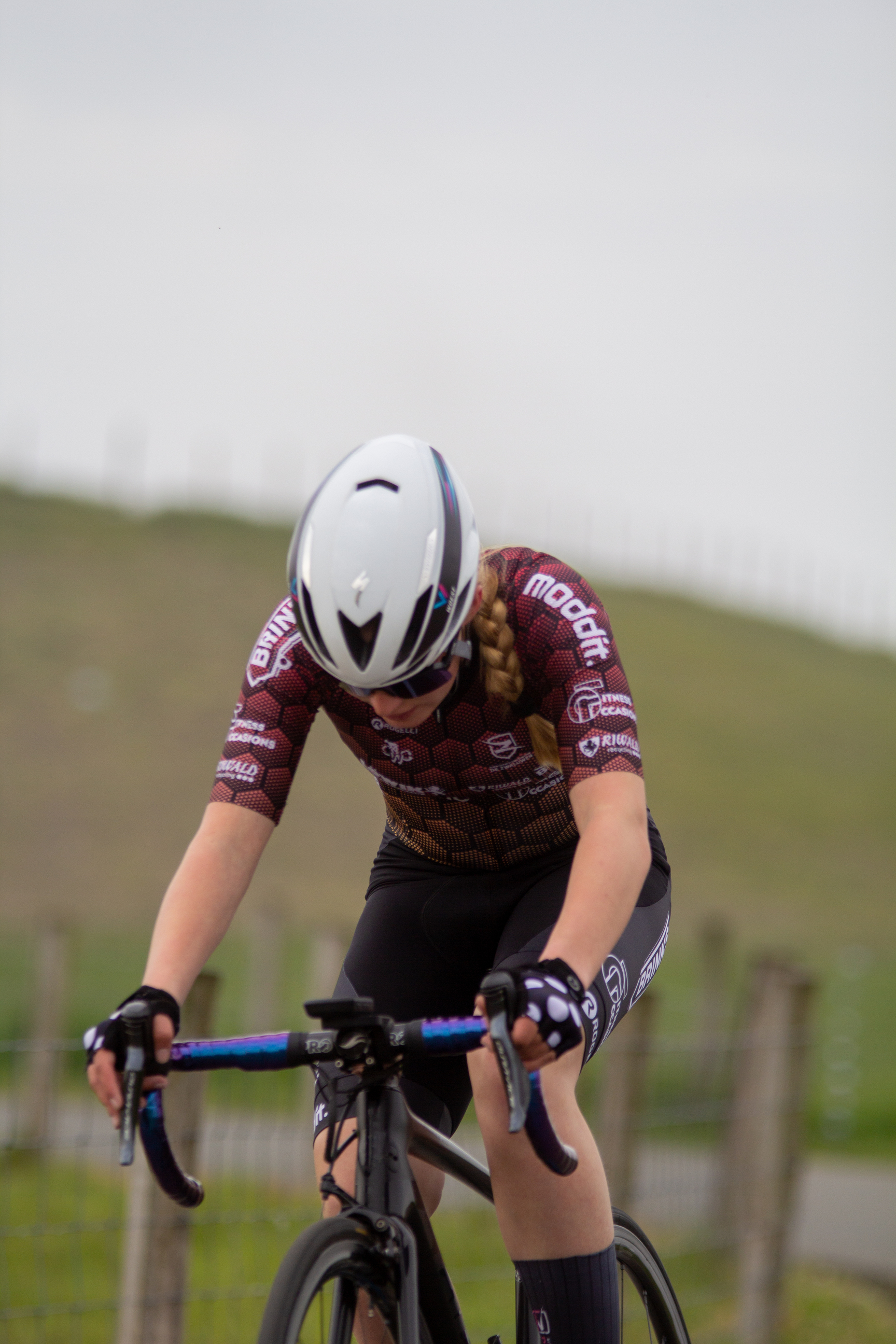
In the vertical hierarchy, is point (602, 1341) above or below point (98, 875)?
above

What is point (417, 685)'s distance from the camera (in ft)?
8.29

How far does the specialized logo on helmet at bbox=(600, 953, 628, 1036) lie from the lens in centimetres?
273

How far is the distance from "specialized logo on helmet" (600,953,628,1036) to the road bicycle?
1.48ft

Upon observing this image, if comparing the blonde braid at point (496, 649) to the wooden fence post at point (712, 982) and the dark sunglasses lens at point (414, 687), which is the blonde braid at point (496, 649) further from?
the wooden fence post at point (712, 982)

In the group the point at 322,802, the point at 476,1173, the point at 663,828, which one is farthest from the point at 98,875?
the point at 476,1173

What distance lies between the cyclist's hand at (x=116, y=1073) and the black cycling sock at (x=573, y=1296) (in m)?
0.79

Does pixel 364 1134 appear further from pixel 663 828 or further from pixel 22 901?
pixel 663 828

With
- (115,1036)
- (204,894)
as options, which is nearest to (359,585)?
(204,894)

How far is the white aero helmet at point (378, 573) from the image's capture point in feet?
7.85

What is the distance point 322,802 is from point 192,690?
5.78 meters

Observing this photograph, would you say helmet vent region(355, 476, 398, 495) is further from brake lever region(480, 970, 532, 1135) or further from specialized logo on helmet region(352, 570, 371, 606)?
brake lever region(480, 970, 532, 1135)

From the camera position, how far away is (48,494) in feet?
168

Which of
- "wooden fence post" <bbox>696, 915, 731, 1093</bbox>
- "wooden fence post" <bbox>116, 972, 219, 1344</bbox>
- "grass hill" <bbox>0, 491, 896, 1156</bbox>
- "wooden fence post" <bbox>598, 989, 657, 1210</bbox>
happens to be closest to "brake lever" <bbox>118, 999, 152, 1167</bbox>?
"wooden fence post" <bbox>116, 972, 219, 1344</bbox>

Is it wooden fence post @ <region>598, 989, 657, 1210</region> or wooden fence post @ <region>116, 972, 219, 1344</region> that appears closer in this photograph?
wooden fence post @ <region>116, 972, 219, 1344</region>
